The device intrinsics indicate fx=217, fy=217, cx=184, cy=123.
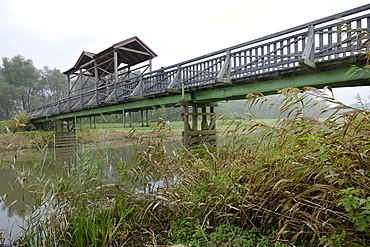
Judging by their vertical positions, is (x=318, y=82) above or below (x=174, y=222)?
above

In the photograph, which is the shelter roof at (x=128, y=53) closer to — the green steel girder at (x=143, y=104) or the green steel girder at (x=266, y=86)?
the green steel girder at (x=143, y=104)

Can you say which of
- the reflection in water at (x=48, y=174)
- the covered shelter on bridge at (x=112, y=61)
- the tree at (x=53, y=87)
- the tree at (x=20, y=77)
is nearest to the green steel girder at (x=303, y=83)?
the reflection in water at (x=48, y=174)

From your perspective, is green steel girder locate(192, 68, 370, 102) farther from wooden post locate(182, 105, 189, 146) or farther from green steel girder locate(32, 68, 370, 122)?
wooden post locate(182, 105, 189, 146)

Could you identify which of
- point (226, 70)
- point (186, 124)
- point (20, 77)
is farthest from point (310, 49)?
point (20, 77)

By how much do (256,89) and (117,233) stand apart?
5.53 metres

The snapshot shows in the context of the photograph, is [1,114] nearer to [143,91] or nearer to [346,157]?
[143,91]

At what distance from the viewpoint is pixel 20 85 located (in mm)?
40750

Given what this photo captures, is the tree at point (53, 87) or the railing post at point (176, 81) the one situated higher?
the tree at point (53, 87)

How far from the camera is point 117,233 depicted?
7.95 ft

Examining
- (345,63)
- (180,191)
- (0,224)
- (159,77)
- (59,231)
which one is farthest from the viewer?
(159,77)

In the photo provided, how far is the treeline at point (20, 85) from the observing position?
37031mm

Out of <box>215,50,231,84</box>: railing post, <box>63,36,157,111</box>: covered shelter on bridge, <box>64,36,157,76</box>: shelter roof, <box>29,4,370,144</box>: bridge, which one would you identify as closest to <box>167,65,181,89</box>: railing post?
<box>29,4,370,144</box>: bridge

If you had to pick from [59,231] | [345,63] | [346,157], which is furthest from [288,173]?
[345,63]

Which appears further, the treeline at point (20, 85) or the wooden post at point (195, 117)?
the treeline at point (20, 85)
